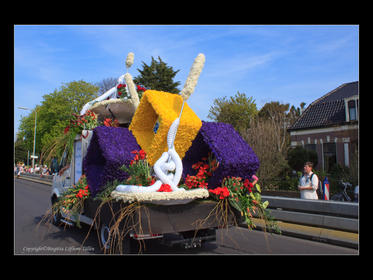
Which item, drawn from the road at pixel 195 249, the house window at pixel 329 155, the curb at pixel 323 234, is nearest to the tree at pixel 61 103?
the house window at pixel 329 155

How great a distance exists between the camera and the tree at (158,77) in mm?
32156

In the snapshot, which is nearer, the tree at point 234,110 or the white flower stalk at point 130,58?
the white flower stalk at point 130,58

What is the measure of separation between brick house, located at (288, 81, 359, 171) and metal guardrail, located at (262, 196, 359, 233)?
15150 millimetres

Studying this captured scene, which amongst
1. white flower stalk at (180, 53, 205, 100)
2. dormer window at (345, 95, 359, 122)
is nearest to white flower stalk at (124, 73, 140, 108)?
white flower stalk at (180, 53, 205, 100)

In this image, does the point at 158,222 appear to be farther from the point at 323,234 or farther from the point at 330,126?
the point at 330,126

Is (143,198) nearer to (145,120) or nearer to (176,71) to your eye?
(145,120)

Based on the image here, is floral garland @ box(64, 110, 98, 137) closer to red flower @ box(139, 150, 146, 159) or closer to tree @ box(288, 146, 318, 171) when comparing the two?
red flower @ box(139, 150, 146, 159)

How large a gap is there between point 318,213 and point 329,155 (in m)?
18.6

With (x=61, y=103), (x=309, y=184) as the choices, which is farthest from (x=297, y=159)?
(x=61, y=103)

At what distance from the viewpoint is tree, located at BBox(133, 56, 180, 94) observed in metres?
32.2

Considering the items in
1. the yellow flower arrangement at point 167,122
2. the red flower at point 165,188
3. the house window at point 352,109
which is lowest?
the red flower at point 165,188

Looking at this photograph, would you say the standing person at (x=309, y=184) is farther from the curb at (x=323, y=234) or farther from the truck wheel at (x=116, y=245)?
the truck wheel at (x=116, y=245)

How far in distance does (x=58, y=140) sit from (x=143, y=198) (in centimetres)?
425

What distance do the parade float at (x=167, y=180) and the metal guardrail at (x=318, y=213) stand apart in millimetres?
2492
